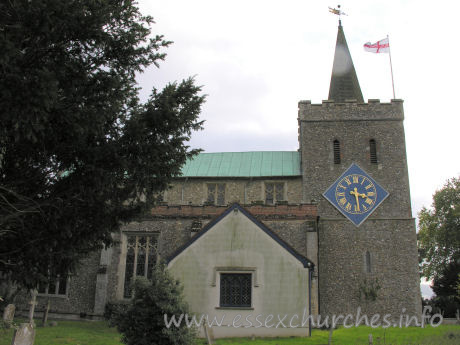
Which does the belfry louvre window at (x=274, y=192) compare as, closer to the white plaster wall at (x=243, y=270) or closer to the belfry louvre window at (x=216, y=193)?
the belfry louvre window at (x=216, y=193)

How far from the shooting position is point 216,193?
28.9 m

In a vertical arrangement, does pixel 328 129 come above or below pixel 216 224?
above

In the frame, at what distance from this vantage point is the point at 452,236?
37.2m

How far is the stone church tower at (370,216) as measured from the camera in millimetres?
24178

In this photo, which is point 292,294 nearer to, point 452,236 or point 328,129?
point 328,129

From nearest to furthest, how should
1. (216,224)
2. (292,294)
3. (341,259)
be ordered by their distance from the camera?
1. (292,294)
2. (216,224)
3. (341,259)

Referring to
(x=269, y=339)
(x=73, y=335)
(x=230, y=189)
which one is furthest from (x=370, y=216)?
(x=73, y=335)

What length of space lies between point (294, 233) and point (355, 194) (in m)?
5.17

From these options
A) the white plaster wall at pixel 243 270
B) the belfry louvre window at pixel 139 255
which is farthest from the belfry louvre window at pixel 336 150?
the white plaster wall at pixel 243 270

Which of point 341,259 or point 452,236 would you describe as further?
point 452,236

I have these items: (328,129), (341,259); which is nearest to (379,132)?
(328,129)

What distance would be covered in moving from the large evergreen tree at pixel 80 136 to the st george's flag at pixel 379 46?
75.0 feet

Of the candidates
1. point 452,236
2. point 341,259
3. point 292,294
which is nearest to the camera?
point 292,294

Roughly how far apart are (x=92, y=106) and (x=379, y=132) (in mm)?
22310
